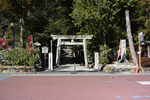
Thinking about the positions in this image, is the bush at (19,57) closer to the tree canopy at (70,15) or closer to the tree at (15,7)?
the tree canopy at (70,15)

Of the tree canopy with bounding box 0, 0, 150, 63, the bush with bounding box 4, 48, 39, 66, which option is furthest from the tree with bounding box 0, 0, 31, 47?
the bush with bounding box 4, 48, 39, 66

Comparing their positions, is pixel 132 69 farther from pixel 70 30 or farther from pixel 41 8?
pixel 41 8

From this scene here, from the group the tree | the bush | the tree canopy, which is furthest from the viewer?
the tree canopy

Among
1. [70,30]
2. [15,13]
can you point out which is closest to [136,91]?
[15,13]

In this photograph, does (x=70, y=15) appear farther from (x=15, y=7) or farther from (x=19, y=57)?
(x=19, y=57)

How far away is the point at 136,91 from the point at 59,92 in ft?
12.3

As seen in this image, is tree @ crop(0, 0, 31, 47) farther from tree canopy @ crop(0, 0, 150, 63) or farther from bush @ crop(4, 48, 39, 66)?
bush @ crop(4, 48, 39, 66)

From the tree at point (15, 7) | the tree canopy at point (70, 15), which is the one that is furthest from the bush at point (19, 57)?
the tree at point (15, 7)

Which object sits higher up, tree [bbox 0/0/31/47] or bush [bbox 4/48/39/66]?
tree [bbox 0/0/31/47]

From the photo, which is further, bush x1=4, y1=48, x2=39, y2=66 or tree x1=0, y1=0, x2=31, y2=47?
tree x1=0, y1=0, x2=31, y2=47

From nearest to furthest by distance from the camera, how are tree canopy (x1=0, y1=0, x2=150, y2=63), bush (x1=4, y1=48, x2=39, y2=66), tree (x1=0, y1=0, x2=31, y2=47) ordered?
bush (x1=4, y1=48, x2=39, y2=66) → tree (x1=0, y1=0, x2=31, y2=47) → tree canopy (x1=0, y1=0, x2=150, y2=63)

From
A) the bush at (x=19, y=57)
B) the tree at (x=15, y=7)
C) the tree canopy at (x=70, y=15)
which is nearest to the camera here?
the bush at (x=19, y=57)

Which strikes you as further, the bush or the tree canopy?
the tree canopy

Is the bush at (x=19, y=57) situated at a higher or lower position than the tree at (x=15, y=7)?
lower
